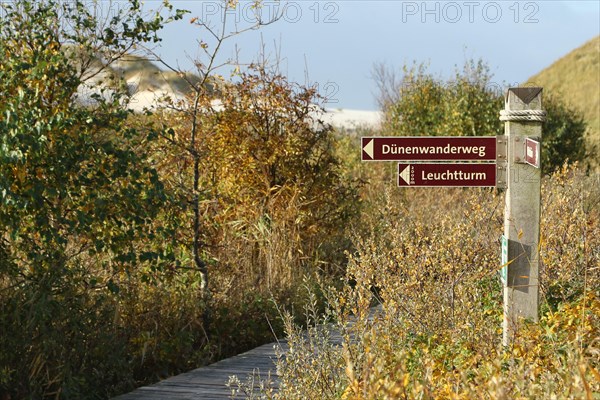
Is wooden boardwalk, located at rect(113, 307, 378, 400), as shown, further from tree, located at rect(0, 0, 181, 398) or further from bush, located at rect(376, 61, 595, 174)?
bush, located at rect(376, 61, 595, 174)

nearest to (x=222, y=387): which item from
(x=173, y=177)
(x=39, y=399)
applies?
(x=39, y=399)

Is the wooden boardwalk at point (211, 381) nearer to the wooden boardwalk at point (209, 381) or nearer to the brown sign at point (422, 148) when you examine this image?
the wooden boardwalk at point (209, 381)

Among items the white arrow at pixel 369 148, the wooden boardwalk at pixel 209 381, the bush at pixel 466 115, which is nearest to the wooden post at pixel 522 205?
the white arrow at pixel 369 148

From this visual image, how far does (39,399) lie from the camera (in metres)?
6.95

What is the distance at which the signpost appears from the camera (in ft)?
21.2

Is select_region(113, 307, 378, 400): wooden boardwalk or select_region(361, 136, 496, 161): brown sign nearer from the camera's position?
select_region(361, 136, 496, 161): brown sign

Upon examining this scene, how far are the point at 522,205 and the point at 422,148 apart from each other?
0.80 metres

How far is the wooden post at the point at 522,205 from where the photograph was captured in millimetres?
6594

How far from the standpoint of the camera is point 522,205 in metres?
6.61

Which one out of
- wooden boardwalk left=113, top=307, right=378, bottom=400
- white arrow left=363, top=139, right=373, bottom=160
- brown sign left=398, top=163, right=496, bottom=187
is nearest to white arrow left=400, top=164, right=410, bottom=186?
brown sign left=398, top=163, right=496, bottom=187

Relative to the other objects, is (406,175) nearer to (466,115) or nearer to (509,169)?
(509,169)

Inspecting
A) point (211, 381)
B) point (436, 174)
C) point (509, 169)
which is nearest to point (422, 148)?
point (436, 174)

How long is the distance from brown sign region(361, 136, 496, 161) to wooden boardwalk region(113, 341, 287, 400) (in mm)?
1436

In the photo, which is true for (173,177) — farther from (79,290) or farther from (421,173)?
(421,173)
